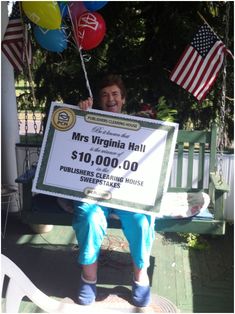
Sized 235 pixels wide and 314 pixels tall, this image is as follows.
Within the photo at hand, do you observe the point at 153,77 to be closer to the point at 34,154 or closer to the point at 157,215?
the point at 34,154

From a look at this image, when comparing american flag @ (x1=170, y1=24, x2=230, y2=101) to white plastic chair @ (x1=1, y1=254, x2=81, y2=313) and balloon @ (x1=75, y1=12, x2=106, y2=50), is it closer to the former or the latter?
balloon @ (x1=75, y1=12, x2=106, y2=50)

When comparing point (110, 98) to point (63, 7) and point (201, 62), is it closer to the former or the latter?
point (63, 7)

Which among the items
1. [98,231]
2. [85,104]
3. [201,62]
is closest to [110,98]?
[85,104]

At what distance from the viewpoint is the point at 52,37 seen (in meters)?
3.21

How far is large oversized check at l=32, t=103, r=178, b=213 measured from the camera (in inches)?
113

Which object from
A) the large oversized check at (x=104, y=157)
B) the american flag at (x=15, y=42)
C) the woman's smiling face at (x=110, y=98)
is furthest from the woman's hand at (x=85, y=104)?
the american flag at (x=15, y=42)

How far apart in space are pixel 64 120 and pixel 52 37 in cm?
74

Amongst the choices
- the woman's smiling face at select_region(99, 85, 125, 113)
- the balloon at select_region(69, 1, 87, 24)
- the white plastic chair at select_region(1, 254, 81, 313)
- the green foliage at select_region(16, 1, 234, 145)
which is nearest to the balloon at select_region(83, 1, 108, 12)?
the balloon at select_region(69, 1, 87, 24)

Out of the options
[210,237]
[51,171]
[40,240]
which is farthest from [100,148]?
[210,237]

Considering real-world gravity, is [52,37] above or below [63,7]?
below

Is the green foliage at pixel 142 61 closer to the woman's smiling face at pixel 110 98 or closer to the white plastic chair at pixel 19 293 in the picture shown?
the woman's smiling face at pixel 110 98

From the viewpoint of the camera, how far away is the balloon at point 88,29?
10.6 feet

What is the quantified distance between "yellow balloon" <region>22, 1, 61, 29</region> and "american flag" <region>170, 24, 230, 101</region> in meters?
1.42

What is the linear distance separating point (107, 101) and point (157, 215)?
0.98 meters
